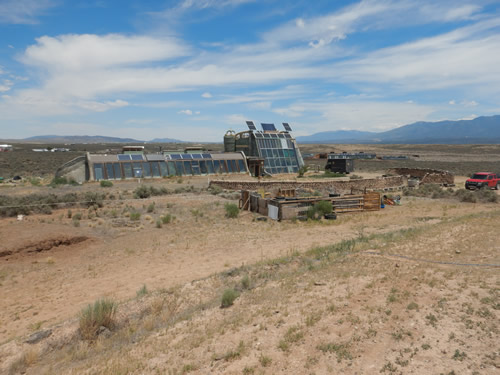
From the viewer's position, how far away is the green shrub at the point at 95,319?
7.97 meters

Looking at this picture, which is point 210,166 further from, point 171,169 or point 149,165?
point 149,165

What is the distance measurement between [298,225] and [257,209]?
3797mm

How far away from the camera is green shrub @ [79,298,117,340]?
7.97 metres

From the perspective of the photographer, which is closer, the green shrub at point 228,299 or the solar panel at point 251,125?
the green shrub at point 228,299

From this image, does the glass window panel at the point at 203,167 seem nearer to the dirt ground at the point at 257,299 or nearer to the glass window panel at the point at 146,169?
the glass window panel at the point at 146,169

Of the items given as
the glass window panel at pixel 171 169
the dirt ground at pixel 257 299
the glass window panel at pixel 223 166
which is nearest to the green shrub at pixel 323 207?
the dirt ground at pixel 257 299

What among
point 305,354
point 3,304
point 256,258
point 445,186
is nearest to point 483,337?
point 305,354

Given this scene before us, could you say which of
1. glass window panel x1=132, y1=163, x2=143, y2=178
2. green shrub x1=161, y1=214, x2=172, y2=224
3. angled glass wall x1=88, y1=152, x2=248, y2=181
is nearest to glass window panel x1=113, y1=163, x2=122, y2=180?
angled glass wall x1=88, y1=152, x2=248, y2=181

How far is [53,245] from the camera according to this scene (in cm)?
1530

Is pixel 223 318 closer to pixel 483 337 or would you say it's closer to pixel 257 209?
pixel 483 337

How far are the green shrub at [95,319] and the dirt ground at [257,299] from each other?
304 millimetres

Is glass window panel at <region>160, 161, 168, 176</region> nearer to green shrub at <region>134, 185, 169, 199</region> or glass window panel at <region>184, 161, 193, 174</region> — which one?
glass window panel at <region>184, 161, 193, 174</region>

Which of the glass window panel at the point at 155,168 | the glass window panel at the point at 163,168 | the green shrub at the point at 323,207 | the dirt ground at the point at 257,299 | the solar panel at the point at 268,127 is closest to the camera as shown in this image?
the dirt ground at the point at 257,299

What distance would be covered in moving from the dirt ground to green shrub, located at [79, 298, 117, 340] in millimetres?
304
